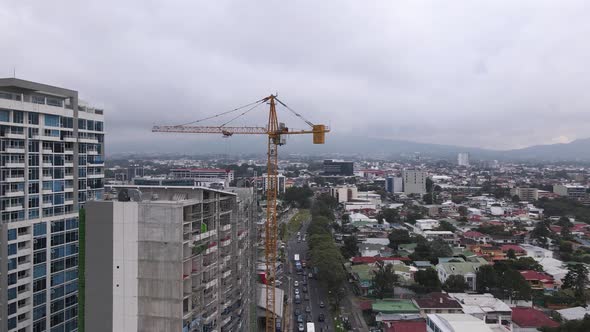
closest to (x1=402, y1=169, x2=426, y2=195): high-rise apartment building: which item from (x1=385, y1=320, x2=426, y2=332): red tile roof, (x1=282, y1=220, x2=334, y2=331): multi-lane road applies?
(x1=282, y1=220, x2=334, y2=331): multi-lane road

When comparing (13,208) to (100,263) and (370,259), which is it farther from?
(370,259)

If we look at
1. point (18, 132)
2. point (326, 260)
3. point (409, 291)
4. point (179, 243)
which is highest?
point (18, 132)

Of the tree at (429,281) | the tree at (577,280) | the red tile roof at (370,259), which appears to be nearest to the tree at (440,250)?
the red tile roof at (370,259)

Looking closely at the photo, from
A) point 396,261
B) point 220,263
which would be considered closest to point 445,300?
point 396,261

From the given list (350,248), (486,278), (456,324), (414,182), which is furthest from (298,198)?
(456,324)

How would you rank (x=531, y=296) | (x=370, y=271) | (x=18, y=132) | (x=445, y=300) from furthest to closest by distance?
(x=370, y=271) → (x=531, y=296) → (x=445, y=300) → (x=18, y=132)

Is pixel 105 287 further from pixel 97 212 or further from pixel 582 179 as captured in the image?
pixel 582 179

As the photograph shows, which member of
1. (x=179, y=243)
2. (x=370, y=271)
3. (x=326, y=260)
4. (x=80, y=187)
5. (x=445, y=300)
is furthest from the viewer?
(x=370, y=271)

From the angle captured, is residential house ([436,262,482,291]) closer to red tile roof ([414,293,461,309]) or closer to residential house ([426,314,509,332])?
red tile roof ([414,293,461,309])
